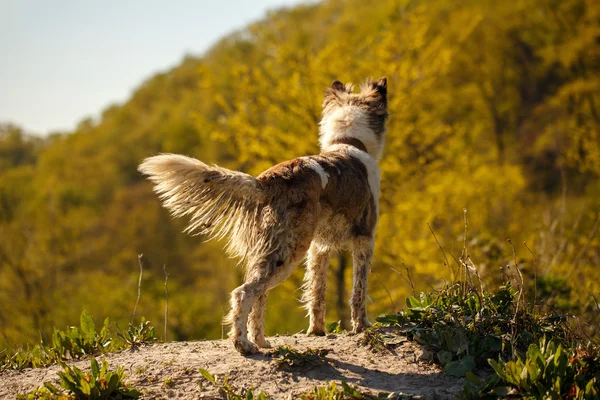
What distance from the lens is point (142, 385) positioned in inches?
174

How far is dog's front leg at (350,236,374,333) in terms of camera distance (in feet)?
18.0

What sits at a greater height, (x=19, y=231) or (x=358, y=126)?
(x=358, y=126)

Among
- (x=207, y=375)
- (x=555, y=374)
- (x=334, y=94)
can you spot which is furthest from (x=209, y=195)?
(x=555, y=374)

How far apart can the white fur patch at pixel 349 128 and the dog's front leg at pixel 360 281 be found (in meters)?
1.14

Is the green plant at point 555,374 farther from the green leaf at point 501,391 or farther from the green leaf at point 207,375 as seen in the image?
the green leaf at point 207,375

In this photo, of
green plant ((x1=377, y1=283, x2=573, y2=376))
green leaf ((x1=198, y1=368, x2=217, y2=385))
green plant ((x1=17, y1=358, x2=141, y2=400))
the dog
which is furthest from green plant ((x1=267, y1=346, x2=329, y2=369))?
green plant ((x1=17, y1=358, x2=141, y2=400))

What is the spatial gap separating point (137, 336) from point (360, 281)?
1.99 meters

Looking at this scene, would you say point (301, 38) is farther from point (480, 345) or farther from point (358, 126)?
point (480, 345)

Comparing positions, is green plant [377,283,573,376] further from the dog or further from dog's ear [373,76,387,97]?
dog's ear [373,76,387,97]

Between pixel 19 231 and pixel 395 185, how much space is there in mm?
13813

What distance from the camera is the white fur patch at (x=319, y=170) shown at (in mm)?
5043

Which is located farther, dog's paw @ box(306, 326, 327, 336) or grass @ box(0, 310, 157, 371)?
dog's paw @ box(306, 326, 327, 336)

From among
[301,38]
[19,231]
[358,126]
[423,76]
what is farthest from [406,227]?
[301,38]

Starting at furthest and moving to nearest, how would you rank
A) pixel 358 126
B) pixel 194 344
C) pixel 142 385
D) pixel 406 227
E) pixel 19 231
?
pixel 19 231, pixel 406 227, pixel 358 126, pixel 194 344, pixel 142 385
